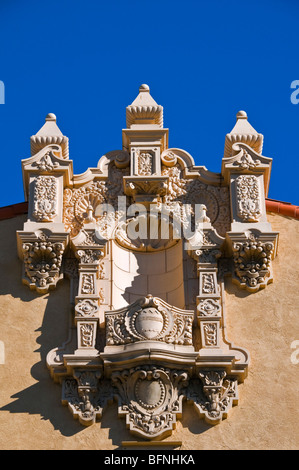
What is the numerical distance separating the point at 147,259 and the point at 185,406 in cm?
296

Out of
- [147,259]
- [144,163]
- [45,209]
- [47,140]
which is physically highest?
[47,140]

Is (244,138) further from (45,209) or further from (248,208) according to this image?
(45,209)

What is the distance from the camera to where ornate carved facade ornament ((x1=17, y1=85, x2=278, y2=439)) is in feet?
52.8

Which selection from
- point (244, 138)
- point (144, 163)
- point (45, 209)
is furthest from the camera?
point (244, 138)

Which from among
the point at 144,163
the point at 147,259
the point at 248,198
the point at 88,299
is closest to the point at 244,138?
the point at 248,198


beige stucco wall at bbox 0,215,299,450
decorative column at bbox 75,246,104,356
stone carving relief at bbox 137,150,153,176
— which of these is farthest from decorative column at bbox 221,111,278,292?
decorative column at bbox 75,246,104,356

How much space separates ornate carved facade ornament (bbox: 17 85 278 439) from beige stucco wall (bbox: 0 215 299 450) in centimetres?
17

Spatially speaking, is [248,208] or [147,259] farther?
[147,259]

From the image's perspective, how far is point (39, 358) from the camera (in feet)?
54.6

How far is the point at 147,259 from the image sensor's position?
18.3 meters

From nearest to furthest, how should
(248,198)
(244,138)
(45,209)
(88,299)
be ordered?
(88,299) < (45,209) < (248,198) < (244,138)

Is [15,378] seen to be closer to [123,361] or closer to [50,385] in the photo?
[50,385]

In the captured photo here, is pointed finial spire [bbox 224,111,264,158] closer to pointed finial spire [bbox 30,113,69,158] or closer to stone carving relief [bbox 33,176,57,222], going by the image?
pointed finial spire [bbox 30,113,69,158]
